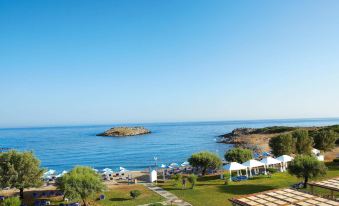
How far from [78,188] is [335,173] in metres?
31.6

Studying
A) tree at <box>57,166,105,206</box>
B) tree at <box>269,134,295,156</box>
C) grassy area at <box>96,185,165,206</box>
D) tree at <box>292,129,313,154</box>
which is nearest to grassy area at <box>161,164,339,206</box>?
grassy area at <box>96,185,165,206</box>

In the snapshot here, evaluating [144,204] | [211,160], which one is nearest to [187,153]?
[211,160]

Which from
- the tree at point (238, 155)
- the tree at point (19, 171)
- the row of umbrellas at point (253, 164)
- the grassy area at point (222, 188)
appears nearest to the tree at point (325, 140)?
the row of umbrellas at point (253, 164)

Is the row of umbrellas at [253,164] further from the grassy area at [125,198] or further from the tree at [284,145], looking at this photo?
the grassy area at [125,198]

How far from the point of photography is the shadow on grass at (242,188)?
30394 millimetres

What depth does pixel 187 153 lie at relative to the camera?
8225 centimetres

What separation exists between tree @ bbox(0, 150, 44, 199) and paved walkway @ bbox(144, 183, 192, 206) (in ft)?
41.0

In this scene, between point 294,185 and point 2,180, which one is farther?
point 294,185

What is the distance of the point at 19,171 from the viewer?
29.6m

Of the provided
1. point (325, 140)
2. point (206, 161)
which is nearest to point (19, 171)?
point (206, 161)

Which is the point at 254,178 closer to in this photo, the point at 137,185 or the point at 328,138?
the point at 137,185

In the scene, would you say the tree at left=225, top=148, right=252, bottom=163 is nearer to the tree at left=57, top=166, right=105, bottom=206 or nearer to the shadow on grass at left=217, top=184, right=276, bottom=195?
the shadow on grass at left=217, top=184, right=276, bottom=195

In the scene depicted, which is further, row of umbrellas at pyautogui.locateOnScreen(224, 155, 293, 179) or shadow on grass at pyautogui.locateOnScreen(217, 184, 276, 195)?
row of umbrellas at pyautogui.locateOnScreen(224, 155, 293, 179)

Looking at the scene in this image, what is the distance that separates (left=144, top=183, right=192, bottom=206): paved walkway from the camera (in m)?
26.8
